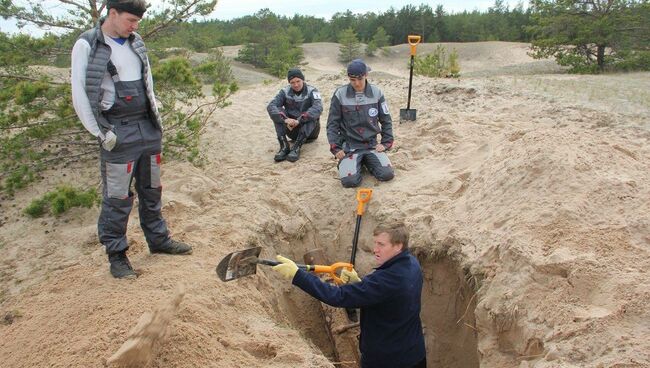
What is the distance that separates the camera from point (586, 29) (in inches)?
512

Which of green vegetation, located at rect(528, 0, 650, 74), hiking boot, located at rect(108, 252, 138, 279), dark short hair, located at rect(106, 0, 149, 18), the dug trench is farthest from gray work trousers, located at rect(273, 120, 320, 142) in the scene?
green vegetation, located at rect(528, 0, 650, 74)

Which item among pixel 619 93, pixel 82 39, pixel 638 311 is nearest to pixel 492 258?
pixel 638 311

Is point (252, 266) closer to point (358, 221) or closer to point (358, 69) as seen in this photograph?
point (358, 221)

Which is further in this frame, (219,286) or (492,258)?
(492,258)

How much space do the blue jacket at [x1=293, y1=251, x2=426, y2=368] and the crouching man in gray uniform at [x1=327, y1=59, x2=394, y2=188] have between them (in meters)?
2.18

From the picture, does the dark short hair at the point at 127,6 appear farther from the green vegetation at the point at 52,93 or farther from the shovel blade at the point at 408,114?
the shovel blade at the point at 408,114

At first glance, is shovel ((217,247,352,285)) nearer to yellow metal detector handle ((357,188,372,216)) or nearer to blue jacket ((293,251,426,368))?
blue jacket ((293,251,426,368))

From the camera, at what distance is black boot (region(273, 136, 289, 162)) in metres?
6.11

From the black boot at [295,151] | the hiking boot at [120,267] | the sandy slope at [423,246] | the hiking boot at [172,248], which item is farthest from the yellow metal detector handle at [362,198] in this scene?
the hiking boot at [120,267]

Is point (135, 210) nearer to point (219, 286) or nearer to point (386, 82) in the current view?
point (219, 286)

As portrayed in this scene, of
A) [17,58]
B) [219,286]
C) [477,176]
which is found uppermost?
[17,58]

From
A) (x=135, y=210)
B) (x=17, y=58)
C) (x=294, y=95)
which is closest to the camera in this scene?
(x=135, y=210)

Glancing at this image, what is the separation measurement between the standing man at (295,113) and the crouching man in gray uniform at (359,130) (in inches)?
33.0

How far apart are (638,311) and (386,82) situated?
714 cm
